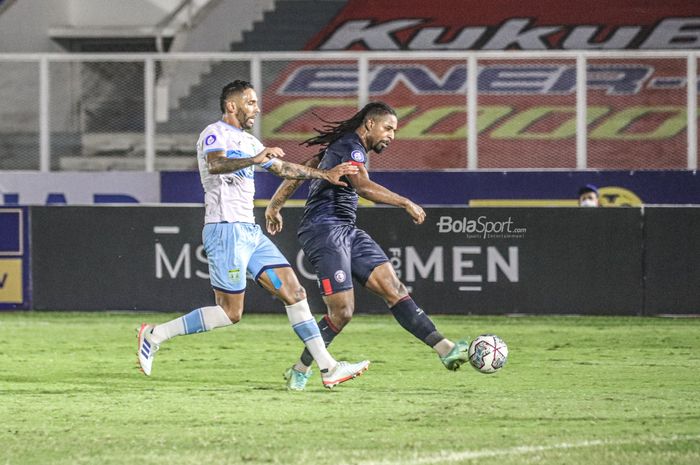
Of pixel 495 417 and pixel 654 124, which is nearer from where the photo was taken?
pixel 495 417

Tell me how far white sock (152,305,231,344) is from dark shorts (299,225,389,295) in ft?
2.38

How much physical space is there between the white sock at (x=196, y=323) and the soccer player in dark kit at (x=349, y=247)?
0.63 m

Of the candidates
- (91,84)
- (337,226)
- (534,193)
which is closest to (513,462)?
(337,226)

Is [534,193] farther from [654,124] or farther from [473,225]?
[473,225]

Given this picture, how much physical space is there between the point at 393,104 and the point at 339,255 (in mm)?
9855

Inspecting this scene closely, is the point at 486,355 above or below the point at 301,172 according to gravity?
below

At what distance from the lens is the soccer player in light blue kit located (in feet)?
30.7

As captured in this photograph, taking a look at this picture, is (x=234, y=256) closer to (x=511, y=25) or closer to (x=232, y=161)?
(x=232, y=161)

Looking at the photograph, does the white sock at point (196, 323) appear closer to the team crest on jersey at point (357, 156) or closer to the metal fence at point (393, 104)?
the team crest on jersey at point (357, 156)

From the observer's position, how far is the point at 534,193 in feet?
60.8

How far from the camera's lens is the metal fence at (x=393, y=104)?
61.2 ft

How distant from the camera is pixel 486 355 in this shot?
9781 mm

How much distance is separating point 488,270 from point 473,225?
0.52 m

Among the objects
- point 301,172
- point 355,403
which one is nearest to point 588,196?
point 301,172
